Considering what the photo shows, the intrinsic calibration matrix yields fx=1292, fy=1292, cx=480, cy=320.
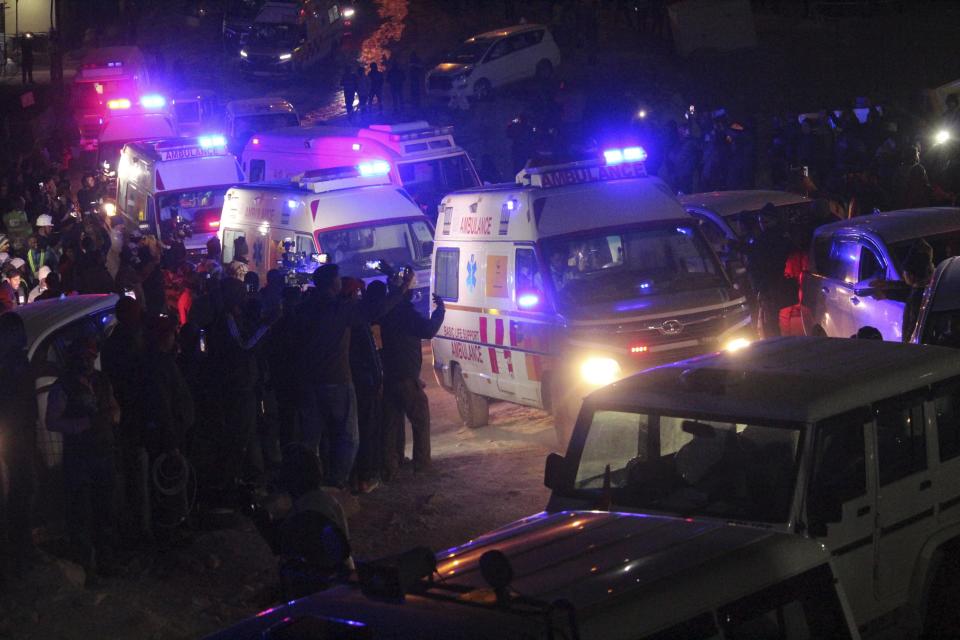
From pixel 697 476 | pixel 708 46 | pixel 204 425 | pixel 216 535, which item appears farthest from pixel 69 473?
pixel 708 46

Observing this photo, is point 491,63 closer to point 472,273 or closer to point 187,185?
point 187,185

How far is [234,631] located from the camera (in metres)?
3.74

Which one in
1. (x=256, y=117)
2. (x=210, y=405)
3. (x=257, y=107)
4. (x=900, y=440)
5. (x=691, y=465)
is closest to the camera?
(x=691, y=465)

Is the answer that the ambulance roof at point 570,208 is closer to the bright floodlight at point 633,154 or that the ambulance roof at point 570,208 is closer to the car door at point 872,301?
the bright floodlight at point 633,154

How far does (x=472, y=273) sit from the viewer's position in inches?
499

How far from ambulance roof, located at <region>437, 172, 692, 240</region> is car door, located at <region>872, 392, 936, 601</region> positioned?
19.0 feet

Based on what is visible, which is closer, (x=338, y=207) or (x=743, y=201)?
(x=338, y=207)

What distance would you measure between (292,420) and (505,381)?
93.4 inches


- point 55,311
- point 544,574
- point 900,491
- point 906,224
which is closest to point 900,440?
point 900,491

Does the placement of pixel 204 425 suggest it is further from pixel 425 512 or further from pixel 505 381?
pixel 505 381

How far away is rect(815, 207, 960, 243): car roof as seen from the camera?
1222 centimetres

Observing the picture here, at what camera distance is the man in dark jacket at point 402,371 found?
11094mm

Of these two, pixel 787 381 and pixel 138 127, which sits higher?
pixel 138 127

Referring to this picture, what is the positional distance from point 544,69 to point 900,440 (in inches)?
A: 1247
